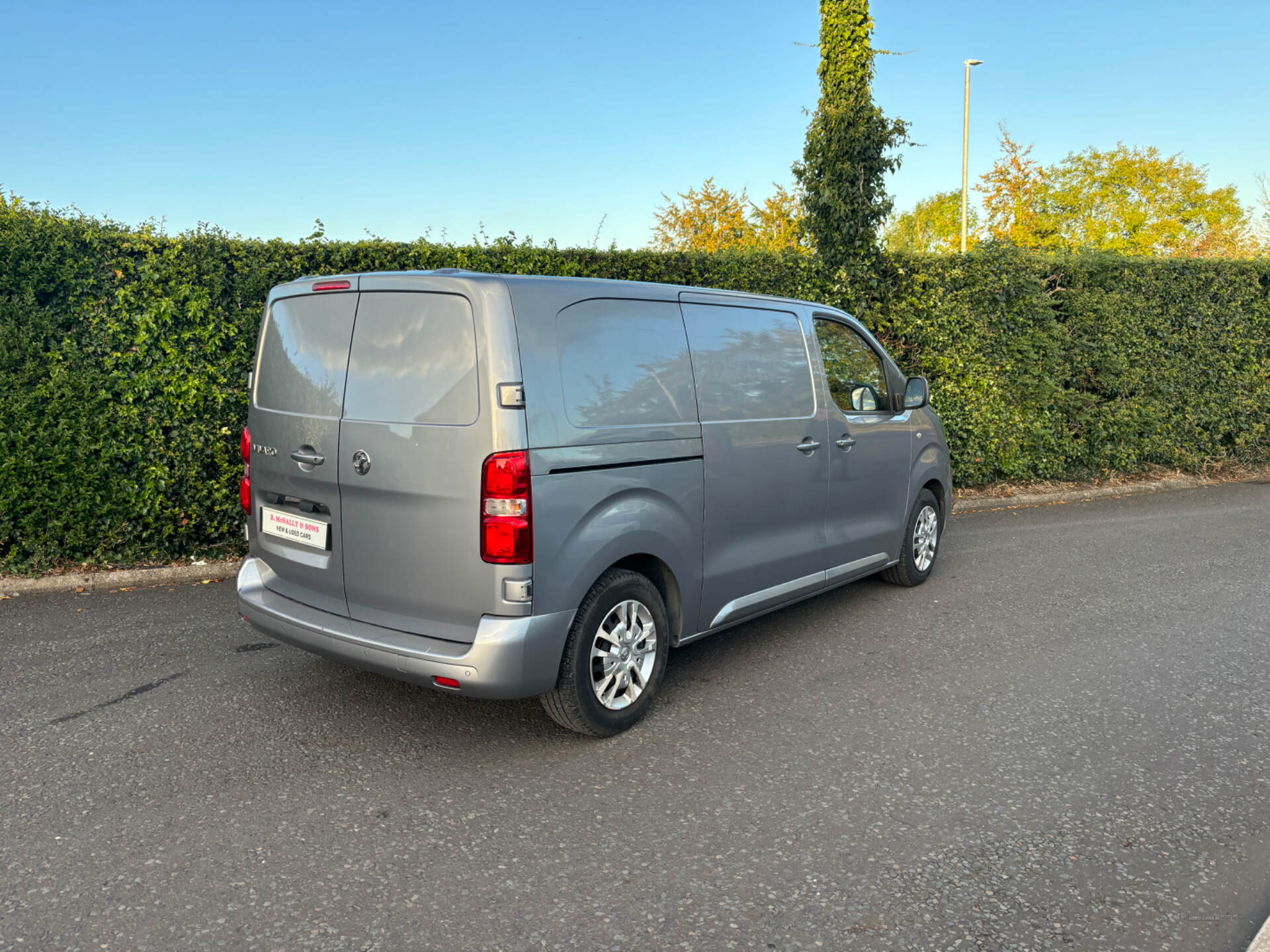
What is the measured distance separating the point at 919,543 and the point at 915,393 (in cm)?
112

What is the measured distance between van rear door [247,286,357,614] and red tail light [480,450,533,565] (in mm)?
770

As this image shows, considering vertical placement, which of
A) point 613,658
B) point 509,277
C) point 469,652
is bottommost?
point 613,658

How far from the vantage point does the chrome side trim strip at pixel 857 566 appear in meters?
5.36

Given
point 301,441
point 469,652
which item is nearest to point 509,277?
point 301,441

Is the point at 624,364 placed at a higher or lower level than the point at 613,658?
higher

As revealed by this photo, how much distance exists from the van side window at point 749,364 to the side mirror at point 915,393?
1.11 m

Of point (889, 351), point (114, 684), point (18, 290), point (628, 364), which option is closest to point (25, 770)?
point (114, 684)

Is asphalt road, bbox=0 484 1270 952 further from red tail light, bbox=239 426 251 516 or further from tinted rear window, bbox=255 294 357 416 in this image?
tinted rear window, bbox=255 294 357 416

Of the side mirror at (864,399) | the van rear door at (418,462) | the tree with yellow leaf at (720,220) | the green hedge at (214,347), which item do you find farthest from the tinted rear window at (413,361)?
the tree with yellow leaf at (720,220)

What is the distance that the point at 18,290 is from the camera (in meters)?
6.07

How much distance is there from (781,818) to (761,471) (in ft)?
6.08

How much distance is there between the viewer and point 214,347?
6578mm

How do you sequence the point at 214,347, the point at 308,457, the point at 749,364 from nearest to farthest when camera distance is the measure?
1. the point at 308,457
2. the point at 749,364
3. the point at 214,347

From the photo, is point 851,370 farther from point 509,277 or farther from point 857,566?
point 509,277
